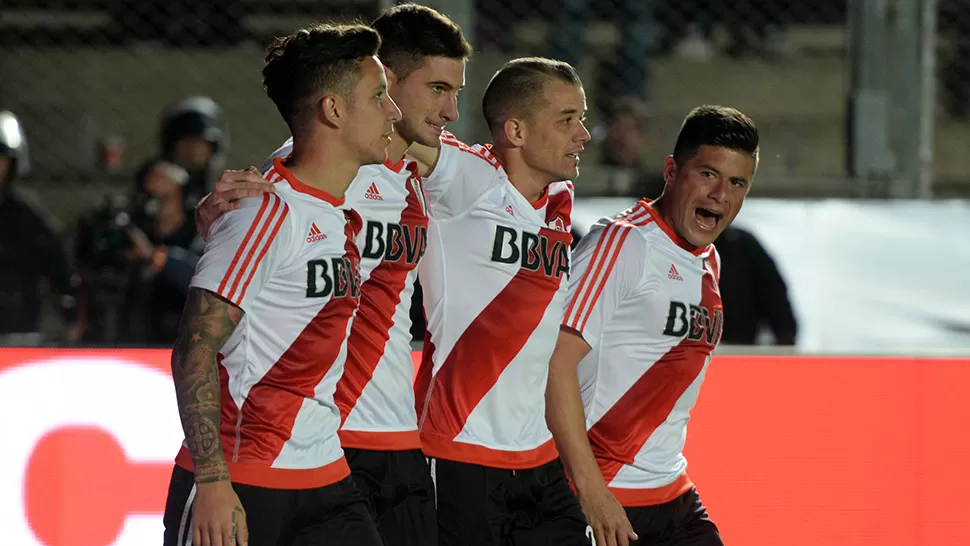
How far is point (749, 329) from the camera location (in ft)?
18.7

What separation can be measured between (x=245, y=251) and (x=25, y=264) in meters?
3.20

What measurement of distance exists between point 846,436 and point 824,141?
525 centimetres

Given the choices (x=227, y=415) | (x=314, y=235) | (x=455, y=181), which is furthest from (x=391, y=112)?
(x=227, y=415)

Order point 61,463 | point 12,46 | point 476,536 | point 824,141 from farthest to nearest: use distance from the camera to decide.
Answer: point 824,141
point 12,46
point 61,463
point 476,536

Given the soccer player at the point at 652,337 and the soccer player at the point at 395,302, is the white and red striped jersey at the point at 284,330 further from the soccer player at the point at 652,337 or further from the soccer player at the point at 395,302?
the soccer player at the point at 652,337

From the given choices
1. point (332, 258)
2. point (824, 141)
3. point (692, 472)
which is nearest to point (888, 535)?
point (692, 472)

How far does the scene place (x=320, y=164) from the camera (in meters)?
3.38

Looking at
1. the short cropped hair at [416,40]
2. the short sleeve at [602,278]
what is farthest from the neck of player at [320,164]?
the short sleeve at [602,278]

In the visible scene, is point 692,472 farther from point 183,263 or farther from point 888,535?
point 183,263

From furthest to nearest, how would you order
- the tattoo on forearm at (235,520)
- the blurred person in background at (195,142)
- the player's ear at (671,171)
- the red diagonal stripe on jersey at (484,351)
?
the blurred person in background at (195,142)
the player's ear at (671,171)
the red diagonal stripe on jersey at (484,351)
the tattoo on forearm at (235,520)

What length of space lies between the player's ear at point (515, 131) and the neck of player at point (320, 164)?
79 cm

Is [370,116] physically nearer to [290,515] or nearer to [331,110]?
[331,110]

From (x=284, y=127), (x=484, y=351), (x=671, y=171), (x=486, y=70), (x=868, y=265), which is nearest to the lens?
(x=484, y=351)

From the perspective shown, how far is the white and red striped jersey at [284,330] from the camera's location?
125 inches
